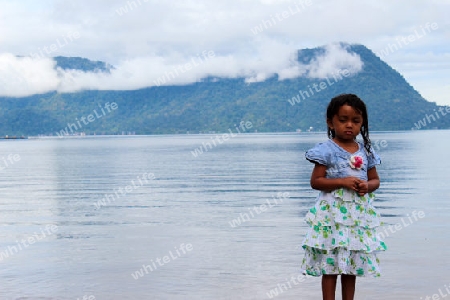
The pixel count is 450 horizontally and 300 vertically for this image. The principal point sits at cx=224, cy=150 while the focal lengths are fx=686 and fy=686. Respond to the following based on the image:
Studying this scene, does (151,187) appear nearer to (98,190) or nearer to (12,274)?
(98,190)

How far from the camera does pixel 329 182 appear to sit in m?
5.26

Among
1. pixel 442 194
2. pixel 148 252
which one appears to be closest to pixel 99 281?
pixel 148 252

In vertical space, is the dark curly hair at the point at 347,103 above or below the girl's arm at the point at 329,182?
above

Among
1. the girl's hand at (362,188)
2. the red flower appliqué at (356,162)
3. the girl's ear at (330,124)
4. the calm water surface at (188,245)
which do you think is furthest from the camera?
the calm water surface at (188,245)

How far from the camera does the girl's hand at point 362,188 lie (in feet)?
16.9

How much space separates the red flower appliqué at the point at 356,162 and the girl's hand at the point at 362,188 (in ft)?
0.54

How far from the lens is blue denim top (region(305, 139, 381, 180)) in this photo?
209 inches

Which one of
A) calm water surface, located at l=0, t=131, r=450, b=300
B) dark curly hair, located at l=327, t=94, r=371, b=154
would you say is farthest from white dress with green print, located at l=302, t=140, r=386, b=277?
calm water surface, located at l=0, t=131, r=450, b=300

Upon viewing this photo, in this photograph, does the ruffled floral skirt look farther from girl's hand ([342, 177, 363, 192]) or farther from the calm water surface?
the calm water surface

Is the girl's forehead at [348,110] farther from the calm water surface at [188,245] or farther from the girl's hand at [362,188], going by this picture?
the calm water surface at [188,245]

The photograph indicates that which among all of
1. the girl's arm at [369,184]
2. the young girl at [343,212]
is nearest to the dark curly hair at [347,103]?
the young girl at [343,212]

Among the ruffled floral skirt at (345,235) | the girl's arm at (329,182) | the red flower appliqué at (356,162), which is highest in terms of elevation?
the red flower appliqué at (356,162)

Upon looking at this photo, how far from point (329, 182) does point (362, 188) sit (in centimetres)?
25

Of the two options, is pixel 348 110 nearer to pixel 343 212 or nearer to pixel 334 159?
pixel 334 159
